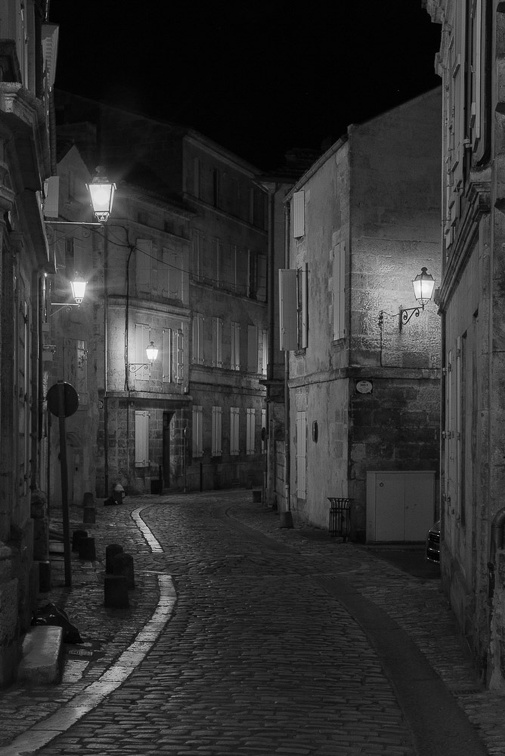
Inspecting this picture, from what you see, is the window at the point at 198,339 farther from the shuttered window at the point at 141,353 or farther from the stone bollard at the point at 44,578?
the stone bollard at the point at 44,578

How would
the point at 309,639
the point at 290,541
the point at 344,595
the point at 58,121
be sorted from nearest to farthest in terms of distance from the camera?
the point at 309,639 → the point at 344,595 → the point at 290,541 → the point at 58,121

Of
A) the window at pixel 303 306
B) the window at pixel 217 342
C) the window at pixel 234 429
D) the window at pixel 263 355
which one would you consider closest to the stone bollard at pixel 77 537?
the window at pixel 303 306

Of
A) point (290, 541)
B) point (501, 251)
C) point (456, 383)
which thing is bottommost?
point (290, 541)

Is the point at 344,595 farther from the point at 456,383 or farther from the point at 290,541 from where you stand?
Result: the point at 290,541

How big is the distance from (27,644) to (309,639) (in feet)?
8.60

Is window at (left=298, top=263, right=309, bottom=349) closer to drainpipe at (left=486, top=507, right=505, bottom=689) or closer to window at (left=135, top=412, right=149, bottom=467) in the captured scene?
window at (left=135, top=412, right=149, bottom=467)

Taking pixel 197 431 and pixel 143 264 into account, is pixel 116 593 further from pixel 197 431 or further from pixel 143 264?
pixel 197 431

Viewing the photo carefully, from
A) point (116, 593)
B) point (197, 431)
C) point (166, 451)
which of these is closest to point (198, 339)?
point (197, 431)

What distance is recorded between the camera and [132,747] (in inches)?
270

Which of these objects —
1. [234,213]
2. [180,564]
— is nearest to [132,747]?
[180,564]

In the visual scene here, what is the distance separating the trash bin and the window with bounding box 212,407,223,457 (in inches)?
970

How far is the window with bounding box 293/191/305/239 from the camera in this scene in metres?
26.0

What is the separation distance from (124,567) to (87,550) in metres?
3.64

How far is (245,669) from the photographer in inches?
364
